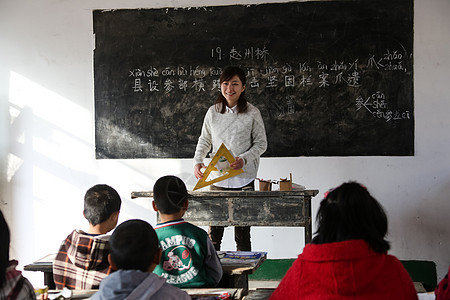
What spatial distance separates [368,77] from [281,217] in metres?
1.64

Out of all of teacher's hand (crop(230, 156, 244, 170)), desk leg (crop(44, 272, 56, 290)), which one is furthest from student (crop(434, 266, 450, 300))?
teacher's hand (crop(230, 156, 244, 170))

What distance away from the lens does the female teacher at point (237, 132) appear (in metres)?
3.98

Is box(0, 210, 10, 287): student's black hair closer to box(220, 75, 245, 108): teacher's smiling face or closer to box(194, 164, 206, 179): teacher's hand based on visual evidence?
→ box(194, 164, 206, 179): teacher's hand

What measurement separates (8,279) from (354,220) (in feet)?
3.58

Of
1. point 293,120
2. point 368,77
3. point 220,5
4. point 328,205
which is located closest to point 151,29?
point 220,5

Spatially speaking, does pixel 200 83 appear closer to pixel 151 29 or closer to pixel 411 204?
pixel 151 29

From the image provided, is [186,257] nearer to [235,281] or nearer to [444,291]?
[235,281]

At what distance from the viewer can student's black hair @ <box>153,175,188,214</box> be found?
2451mm

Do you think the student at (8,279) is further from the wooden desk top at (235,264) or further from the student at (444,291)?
the student at (444,291)

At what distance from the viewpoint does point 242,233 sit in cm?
404

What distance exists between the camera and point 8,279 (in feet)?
5.79

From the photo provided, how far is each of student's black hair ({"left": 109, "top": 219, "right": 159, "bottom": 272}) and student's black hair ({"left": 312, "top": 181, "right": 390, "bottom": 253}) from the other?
0.55m

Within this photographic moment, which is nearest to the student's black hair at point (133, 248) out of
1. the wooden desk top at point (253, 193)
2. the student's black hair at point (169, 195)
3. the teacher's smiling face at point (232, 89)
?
the student's black hair at point (169, 195)

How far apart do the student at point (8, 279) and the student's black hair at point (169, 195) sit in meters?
0.75
